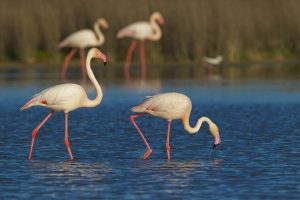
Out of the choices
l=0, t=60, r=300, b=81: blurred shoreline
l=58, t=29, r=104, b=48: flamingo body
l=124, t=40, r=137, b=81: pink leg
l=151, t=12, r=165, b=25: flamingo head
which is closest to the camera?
l=0, t=60, r=300, b=81: blurred shoreline

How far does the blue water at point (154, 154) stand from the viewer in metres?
10.2

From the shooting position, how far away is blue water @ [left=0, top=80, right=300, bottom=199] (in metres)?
10.2

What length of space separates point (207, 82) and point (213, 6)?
25.4ft

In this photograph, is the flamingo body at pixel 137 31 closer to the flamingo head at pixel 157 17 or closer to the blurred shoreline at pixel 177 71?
the flamingo head at pixel 157 17

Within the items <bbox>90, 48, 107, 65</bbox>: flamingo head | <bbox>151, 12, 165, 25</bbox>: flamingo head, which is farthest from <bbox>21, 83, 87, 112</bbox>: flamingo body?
<bbox>151, 12, 165, 25</bbox>: flamingo head

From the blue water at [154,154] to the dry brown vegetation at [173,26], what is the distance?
9953 millimetres

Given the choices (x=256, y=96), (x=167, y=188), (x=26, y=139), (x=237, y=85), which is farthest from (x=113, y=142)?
(x=237, y=85)

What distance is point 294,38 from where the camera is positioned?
32.2 metres

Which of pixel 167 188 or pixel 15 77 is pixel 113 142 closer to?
pixel 167 188

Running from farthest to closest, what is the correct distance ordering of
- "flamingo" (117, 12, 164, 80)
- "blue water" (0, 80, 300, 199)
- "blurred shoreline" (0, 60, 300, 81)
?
"flamingo" (117, 12, 164, 80), "blurred shoreline" (0, 60, 300, 81), "blue water" (0, 80, 300, 199)

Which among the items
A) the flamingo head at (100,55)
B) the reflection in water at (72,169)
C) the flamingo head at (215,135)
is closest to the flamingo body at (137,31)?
the flamingo head at (100,55)

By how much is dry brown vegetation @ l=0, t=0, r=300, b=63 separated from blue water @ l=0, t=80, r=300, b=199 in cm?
995

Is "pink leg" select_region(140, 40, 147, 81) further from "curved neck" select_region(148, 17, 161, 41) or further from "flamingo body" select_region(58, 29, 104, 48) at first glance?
"flamingo body" select_region(58, 29, 104, 48)

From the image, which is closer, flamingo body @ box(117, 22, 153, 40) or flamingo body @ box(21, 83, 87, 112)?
flamingo body @ box(21, 83, 87, 112)
